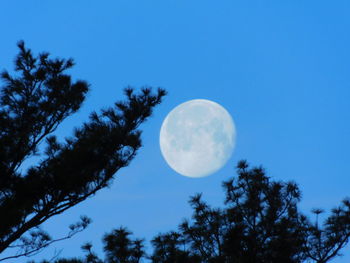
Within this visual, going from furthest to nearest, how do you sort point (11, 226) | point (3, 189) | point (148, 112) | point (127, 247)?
point (127, 247), point (148, 112), point (3, 189), point (11, 226)

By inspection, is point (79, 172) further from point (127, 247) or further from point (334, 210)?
point (334, 210)

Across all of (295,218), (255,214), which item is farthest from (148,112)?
(295,218)

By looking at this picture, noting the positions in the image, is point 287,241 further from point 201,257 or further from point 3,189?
point 3,189

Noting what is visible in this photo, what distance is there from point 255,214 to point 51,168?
4.92 m

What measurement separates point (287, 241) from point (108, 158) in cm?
435

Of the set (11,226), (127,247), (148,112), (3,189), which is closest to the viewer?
(11,226)

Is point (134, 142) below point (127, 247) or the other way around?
the other way around

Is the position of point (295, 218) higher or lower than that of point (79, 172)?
higher

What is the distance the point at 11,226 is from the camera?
742 centimetres

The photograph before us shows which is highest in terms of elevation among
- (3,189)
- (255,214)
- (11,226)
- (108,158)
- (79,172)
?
(255,214)

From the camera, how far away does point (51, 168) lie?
8.04 m

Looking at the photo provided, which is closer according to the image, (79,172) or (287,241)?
(79,172)

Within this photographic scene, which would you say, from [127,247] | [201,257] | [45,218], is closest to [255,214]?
[201,257]

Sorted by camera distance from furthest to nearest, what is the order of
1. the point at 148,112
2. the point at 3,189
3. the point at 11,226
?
the point at 148,112, the point at 3,189, the point at 11,226
